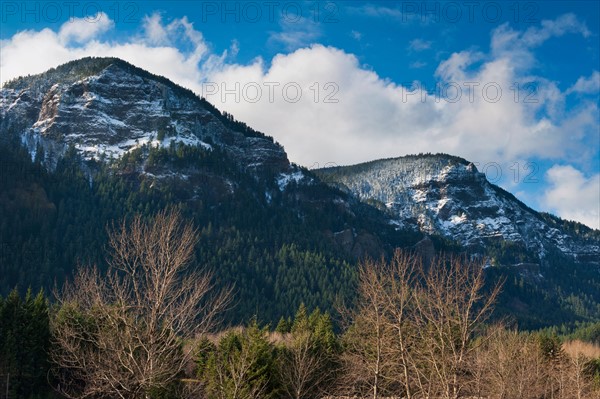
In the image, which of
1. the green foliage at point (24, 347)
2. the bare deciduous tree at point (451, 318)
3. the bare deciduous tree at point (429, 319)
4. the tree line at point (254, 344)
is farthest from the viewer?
the green foliage at point (24, 347)

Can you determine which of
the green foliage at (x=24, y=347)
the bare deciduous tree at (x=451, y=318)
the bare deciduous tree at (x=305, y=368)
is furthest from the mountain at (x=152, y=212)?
the bare deciduous tree at (x=451, y=318)

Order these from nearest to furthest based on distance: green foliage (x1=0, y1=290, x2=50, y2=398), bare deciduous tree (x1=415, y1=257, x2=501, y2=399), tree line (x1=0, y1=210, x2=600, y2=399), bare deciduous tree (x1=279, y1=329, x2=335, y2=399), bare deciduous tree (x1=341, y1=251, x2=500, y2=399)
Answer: tree line (x1=0, y1=210, x2=600, y2=399), bare deciduous tree (x1=415, y1=257, x2=501, y2=399), bare deciduous tree (x1=341, y1=251, x2=500, y2=399), green foliage (x1=0, y1=290, x2=50, y2=398), bare deciduous tree (x1=279, y1=329, x2=335, y2=399)

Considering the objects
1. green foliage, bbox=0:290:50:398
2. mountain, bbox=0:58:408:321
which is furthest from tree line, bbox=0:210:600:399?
mountain, bbox=0:58:408:321

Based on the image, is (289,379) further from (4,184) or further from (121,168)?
(121,168)

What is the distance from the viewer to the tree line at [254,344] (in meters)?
24.5

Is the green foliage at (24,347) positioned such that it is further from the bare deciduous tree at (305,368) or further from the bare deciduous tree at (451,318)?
the bare deciduous tree at (451,318)

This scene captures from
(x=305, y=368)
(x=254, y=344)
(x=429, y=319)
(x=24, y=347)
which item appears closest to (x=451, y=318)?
(x=429, y=319)

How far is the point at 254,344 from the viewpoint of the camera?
41.0m

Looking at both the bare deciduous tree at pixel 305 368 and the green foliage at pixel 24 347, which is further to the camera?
the bare deciduous tree at pixel 305 368

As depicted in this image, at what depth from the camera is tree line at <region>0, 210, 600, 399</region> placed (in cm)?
2447

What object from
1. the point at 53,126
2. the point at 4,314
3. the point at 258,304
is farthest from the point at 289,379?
the point at 53,126

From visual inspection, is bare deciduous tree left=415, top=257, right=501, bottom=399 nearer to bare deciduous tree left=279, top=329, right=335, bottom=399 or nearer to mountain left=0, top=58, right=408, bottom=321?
bare deciduous tree left=279, top=329, right=335, bottom=399

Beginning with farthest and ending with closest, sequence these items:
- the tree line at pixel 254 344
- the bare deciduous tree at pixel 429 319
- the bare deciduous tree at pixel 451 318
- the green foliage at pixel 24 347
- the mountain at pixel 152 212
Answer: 1. the mountain at pixel 152 212
2. the green foliage at pixel 24 347
3. the bare deciduous tree at pixel 429 319
4. the bare deciduous tree at pixel 451 318
5. the tree line at pixel 254 344

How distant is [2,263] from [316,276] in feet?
248
